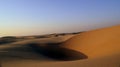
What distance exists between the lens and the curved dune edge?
1399 cm

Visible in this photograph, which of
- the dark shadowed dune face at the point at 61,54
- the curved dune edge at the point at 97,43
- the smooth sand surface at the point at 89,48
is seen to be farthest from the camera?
the dark shadowed dune face at the point at 61,54

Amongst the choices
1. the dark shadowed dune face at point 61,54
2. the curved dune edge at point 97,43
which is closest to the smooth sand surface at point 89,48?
the curved dune edge at point 97,43

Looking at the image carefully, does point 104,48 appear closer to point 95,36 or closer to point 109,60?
point 95,36

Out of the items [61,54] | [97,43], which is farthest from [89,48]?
[61,54]

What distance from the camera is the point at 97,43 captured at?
626 inches

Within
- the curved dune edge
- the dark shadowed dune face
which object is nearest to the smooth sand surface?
the curved dune edge

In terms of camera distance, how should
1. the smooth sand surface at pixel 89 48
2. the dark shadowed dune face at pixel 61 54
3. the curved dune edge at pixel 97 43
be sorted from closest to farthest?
the smooth sand surface at pixel 89 48 → the curved dune edge at pixel 97 43 → the dark shadowed dune face at pixel 61 54

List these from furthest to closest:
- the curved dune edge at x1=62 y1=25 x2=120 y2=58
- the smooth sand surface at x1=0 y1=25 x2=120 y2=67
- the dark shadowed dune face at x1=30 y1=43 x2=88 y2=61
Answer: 1. the dark shadowed dune face at x1=30 y1=43 x2=88 y2=61
2. the curved dune edge at x1=62 y1=25 x2=120 y2=58
3. the smooth sand surface at x1=0 y1=25 x2=120 y2=67

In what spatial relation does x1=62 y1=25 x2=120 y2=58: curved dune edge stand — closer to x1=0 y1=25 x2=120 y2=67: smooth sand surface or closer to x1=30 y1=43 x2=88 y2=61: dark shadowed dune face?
x1=0 y1=25 x2=120 y2=67: smooth sand surface

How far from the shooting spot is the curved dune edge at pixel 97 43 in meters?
14.0

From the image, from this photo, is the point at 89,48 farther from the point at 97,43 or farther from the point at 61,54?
the point at 61,54

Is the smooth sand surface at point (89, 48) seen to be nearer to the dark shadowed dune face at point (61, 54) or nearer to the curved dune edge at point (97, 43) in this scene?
the curved dune edge at point (97, 43)

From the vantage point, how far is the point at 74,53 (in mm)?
16000

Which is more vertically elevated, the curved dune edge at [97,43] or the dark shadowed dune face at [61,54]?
the curved dune edge at [97,43]
